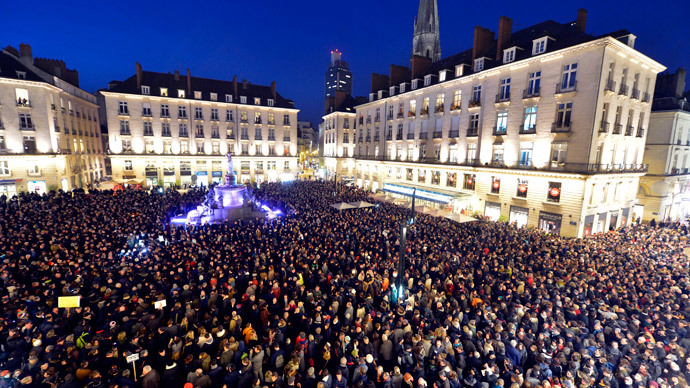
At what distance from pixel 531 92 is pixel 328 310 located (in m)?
27.1

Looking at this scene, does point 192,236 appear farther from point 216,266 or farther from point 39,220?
point 39,220

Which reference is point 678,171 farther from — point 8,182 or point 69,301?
point 8,182

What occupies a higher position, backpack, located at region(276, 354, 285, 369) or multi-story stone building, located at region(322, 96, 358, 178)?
multi-story stone building, located at region(322, 96, 358, 178)

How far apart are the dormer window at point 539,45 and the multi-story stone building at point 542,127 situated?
8 centimetres

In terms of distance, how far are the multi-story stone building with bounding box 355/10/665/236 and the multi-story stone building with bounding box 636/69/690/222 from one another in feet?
20.8

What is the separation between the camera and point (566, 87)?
971 inches

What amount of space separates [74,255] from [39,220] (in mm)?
8272

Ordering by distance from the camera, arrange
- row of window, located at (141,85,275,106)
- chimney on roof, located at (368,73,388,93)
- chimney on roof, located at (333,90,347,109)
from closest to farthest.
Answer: row of window, located at (141,85,275,106)
chimney on roof, located at (368,73,388,93)
chimney on roof, located at (333,90,347,109)

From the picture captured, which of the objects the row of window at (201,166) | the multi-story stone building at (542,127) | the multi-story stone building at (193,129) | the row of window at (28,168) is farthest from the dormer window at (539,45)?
the row of window at (28,168)

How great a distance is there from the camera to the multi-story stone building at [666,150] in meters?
32.1

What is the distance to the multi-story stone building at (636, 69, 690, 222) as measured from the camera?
105 ft

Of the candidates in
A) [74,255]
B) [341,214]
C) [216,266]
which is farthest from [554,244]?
[74,255]

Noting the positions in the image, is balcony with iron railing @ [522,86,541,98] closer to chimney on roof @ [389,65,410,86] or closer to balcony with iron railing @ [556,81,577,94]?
balcony with iron railing @ [556,81,577,94]

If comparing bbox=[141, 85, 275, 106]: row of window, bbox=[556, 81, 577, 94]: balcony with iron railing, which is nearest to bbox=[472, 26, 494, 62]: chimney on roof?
bbox=[556, 81, 577, 94]: balcony with iron railing
